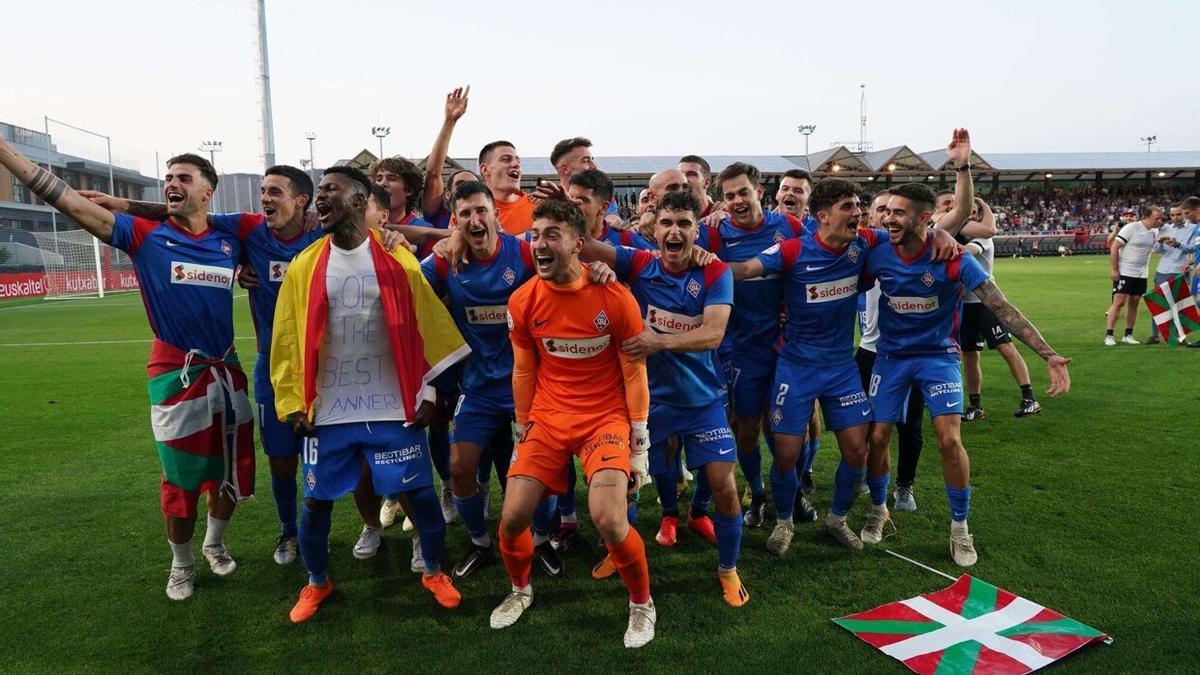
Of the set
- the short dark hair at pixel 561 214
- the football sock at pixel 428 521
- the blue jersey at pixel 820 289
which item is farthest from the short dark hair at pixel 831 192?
the football sock at pixel 428 521

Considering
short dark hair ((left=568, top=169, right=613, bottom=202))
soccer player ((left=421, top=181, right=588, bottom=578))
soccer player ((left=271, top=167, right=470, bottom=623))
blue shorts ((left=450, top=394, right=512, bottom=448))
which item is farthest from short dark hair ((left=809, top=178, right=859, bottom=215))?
soccer player ((left=271, top=167, right=470, bottom=623))

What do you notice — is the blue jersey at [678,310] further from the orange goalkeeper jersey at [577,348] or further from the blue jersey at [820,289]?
the blue jersey at [820,289]

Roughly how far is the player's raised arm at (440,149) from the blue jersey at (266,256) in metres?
1.21

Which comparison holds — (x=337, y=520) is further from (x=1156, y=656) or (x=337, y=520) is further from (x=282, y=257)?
(x=1156, y=656)

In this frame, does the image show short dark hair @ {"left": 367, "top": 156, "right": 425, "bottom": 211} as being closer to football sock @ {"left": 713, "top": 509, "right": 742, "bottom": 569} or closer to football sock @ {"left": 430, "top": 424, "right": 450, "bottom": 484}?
football sock @ {"left": 430, "top": 424, "right": 450, "bottom": 484}

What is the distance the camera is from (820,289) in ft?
15.1

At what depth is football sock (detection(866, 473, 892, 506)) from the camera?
476cm

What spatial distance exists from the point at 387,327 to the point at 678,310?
5.25 feet

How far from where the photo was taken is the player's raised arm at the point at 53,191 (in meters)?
3.64

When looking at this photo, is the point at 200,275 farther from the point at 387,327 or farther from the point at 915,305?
the point at 915,305

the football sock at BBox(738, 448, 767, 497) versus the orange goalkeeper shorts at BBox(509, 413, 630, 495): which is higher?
the orange goalkeeper shorts at BBox(509, 413, 630, 495)

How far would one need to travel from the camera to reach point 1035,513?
4.97 m

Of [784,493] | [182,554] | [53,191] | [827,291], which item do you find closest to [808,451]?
[784,493]

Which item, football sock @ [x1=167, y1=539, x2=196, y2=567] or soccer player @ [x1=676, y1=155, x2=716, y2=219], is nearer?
football sock @ [x1=167, y1=539, x2=196, y2=567]
